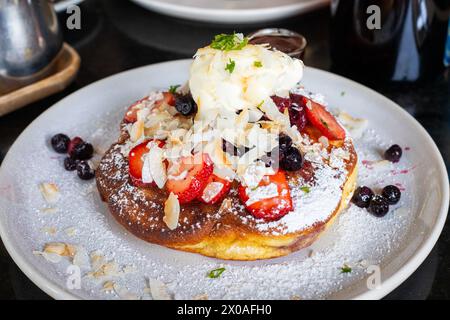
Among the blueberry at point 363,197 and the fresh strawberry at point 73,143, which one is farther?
the fresh strawberry at point 73,143

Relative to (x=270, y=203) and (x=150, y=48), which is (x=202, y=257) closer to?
(x=270, y=203)

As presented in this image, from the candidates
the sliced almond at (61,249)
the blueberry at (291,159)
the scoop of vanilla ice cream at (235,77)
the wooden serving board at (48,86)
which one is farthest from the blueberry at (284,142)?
the wooden serving board at (48,86)

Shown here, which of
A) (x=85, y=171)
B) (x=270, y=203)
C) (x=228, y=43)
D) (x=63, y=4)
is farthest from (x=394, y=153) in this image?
(x=63, y=4)

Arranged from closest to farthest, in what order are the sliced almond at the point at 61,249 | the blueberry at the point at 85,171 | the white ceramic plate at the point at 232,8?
the sliced almond at the point at 61,249 < the blueberry at the point at 85,171 < the white ceramic plate at the point at 232,8

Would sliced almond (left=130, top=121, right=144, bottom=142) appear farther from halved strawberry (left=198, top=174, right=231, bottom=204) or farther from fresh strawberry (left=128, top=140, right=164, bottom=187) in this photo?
halved strawberry (left=198, top=174, right=231, bottom=204)

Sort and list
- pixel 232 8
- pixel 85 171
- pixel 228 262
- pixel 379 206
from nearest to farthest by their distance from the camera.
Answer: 1. pixel 228 262
2. pixel 379 206
3. pixel 85 171
4. pixel 232 8

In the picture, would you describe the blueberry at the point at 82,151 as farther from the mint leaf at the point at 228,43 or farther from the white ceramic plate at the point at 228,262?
the mint leaf at the point at 228,43

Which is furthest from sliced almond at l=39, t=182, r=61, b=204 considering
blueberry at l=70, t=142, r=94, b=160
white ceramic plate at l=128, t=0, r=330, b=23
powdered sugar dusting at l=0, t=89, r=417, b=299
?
white ceramic plate at l=128, t=0, r=330, b=23

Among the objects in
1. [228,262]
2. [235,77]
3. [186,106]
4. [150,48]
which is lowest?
[150,48]
